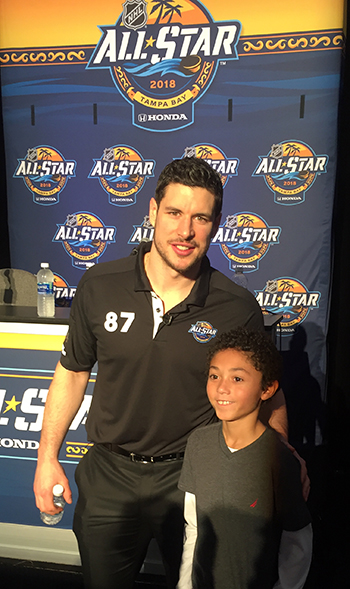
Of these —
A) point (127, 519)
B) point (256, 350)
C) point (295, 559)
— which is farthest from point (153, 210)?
point (295, 559)

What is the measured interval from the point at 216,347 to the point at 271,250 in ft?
8.95

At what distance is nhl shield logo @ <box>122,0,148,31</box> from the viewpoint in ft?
13.5

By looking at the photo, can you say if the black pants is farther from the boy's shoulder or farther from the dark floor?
the dark floor

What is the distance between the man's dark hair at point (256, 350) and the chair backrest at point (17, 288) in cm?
256

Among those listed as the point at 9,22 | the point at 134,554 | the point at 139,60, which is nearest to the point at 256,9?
the point at 139,60

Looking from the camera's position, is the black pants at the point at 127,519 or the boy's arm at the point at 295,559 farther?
the black pants at the point at 127,519

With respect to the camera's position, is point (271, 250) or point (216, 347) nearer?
point (216, 347)

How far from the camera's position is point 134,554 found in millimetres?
1690

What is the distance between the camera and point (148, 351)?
Answer: 162 cm

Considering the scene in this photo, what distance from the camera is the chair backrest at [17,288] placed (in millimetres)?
3770

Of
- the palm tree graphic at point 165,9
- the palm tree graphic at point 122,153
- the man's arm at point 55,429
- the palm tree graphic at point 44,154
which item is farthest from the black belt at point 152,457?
the palm tree graphic at point 165,9

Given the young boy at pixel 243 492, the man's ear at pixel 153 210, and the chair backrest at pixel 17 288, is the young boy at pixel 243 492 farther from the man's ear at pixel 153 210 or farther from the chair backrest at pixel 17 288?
the chair backrest at pixel 17 288

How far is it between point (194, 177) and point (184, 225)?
16 centimetres

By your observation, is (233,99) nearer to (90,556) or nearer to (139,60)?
(139,60)
